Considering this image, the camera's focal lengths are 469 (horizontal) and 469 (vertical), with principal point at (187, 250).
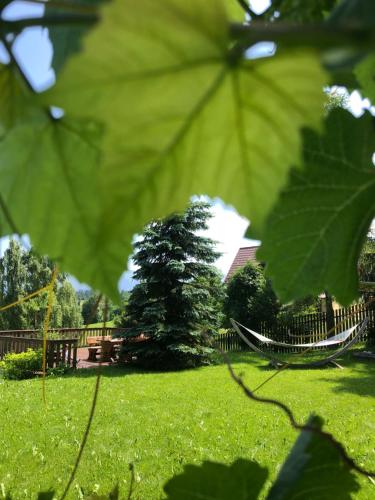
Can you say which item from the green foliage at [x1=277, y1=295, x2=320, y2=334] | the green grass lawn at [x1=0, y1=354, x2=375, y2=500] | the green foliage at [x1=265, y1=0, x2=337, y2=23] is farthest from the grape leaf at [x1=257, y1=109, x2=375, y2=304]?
the green foliage at [x1=277, y1=295, x2=320, y2=334]

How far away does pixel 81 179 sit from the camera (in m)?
0.26

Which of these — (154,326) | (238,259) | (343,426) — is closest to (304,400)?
(343,426)

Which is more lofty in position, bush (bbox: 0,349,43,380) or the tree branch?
the tree branch

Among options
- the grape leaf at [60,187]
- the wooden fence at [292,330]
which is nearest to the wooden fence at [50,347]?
the wooden fence at [292,330]

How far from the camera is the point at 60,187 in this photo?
26 centimetres

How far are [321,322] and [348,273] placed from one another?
11.4 meters

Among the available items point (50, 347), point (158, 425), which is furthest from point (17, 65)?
point (50, 347)

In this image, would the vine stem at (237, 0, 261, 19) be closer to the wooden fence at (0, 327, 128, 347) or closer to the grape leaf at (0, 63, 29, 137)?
the grape leaf at (0, 63, 29, 137)

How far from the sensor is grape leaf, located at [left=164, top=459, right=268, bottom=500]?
38cm

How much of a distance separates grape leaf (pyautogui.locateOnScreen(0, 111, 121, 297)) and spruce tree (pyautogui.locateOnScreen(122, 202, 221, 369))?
938 centimetres

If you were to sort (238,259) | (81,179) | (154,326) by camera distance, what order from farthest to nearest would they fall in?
(238,259) → (154,326) → (81,179)

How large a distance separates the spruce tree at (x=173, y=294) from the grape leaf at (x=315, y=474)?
9.20 metres

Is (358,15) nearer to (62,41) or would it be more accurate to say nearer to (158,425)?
(62,41)

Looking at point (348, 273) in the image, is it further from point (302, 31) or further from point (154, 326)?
point (154, 326)
